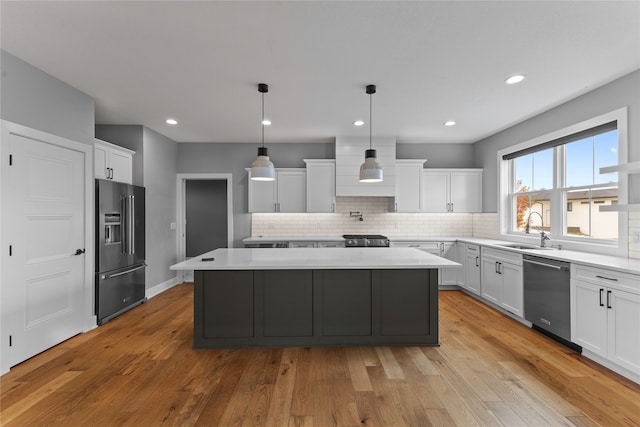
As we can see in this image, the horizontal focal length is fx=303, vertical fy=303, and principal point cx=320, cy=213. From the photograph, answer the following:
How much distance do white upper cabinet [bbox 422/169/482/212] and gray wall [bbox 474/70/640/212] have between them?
5.9 inches

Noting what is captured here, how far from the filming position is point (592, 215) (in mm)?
3492

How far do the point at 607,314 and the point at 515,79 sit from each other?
229cm

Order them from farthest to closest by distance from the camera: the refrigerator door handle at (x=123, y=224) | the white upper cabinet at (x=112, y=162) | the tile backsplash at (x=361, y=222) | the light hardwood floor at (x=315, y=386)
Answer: the tile backsplash at (x=361, y=222)
the refrigerator door handle at (x=123, y=224)
the white upper cabinet at (x=112, y=162)
the light hardwood floor at (x=315, y=386)

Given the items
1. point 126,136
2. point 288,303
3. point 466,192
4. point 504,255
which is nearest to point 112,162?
point 126,136

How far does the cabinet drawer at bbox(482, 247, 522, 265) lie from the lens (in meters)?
3.70

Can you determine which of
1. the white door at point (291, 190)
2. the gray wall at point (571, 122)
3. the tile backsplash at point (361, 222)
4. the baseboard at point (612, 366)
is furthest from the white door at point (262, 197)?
the baseboard at point (612, 366)

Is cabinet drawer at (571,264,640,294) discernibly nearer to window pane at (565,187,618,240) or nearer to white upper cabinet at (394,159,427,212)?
window pane at (565,187,618,240)

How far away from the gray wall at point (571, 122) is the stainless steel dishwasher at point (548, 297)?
0.97 meters

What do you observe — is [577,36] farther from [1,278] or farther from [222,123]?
[1,278]

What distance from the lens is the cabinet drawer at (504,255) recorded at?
370 centimetres

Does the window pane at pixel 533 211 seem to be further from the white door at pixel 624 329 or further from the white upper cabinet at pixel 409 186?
the white door at pixel 624 329

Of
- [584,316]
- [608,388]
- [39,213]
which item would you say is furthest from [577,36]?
[39,213]

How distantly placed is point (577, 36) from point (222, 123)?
410 cm

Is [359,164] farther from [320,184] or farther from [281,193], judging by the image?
[281,193]
